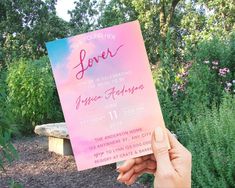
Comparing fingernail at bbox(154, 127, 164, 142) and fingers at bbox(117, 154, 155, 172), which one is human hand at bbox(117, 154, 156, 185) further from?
fingernail at bbox(154, 127, 164, 142)

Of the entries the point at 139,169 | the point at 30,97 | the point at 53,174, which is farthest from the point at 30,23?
the point at 139,169

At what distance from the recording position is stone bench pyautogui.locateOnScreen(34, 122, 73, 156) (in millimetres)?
6508

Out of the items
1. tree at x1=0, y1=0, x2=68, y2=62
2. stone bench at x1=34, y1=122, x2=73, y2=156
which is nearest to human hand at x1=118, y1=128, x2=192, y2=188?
stone bench at x1=34, y1=122, x2=73, y2=156

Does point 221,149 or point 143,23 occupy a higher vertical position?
point 143,23

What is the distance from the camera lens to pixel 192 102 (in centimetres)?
566

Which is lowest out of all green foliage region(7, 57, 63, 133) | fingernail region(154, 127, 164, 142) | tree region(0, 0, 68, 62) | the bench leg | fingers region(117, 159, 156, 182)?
the bench leg

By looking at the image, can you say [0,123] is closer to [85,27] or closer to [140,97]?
[140,97]

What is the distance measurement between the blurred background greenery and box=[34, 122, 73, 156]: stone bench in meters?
0.96

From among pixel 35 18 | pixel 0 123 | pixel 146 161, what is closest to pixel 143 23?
pixel 35 18

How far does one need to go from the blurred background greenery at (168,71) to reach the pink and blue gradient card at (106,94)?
4.65ft

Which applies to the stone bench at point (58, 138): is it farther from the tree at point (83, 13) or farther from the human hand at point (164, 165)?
the tree at point (83, 13)

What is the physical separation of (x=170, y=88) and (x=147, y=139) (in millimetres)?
5040

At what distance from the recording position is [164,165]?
1221 mm

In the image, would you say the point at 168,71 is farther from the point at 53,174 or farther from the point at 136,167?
the point at 136,167
